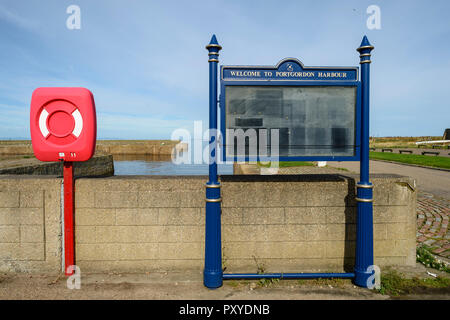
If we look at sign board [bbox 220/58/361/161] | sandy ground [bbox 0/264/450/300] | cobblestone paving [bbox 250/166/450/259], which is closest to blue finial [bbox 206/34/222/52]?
sign board [bbox 220/58/361/161]

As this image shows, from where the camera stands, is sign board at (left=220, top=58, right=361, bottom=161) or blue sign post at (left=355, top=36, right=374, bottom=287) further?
sign board at (left=220, top=58, right=361, bottom=161)

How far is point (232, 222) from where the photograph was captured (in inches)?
156

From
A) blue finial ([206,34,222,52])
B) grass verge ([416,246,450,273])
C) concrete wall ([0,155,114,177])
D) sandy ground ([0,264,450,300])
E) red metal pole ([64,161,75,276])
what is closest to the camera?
sandy ground ([0,264,450,300])

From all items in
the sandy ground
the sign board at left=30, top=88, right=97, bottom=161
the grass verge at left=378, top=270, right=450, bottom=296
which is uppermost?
the sign board at left=30, top=88, right=97, bottom=161

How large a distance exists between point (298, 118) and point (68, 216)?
3.49 metres

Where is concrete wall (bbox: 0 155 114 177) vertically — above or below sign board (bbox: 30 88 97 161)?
below

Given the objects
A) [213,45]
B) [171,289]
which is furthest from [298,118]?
[171,289]

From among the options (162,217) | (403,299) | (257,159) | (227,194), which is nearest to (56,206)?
(162,217)

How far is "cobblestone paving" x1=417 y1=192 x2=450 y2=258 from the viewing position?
16.6 feet

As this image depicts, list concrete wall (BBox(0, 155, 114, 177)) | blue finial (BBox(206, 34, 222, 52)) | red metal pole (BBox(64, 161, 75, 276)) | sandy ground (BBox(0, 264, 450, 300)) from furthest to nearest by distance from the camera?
concrete wall (BBox(0, 155, 114, 177)) < red metal pole (BBox(64, 161, 75, 276)) < blue finial (BBox(206, 34, 222, 52)) < sandy ground (BBox(0, 264, 450, 300))

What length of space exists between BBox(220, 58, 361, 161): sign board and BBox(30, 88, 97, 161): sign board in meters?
1.83

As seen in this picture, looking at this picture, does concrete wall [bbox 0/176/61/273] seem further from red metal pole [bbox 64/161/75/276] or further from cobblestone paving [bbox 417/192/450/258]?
cobblestone paving [bbox 417/192/450/258]

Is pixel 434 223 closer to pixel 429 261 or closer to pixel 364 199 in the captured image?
pixel 429 261

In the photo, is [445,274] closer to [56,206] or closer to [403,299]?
[403,299]
